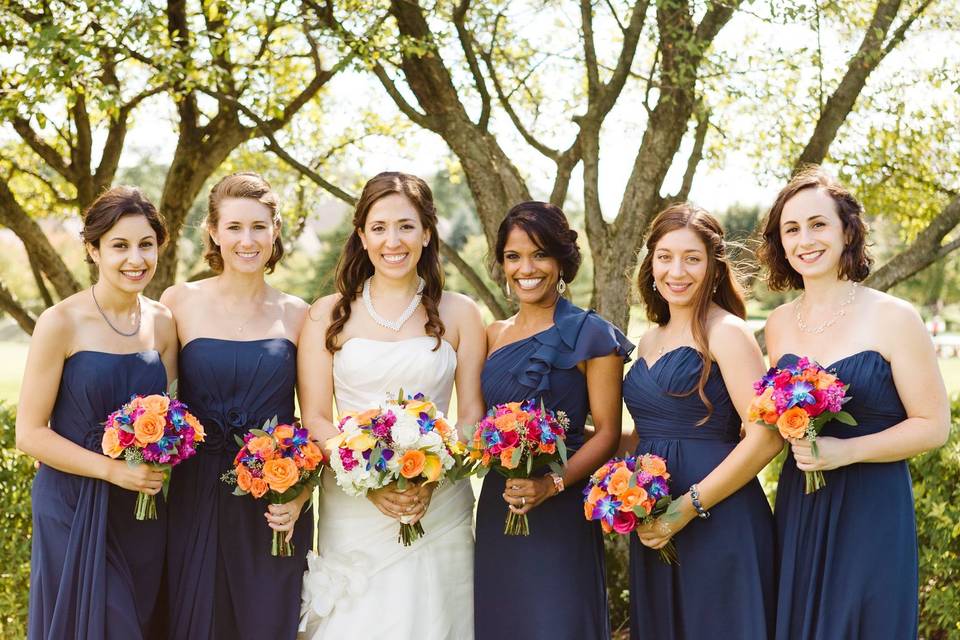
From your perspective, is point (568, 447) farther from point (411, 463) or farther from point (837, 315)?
point (837, 315)

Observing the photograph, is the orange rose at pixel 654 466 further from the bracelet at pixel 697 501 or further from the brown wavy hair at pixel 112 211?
the brown wavy hair at pixel 112 211

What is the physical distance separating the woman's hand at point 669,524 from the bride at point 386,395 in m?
0.99

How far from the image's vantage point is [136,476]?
161 inches

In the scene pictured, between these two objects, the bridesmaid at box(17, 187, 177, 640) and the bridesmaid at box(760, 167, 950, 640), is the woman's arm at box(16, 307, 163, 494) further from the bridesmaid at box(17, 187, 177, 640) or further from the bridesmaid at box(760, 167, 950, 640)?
the bridesmaid at box(760, 167, 950, 640)

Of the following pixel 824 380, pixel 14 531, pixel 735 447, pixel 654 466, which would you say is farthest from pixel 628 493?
pixel 14 531

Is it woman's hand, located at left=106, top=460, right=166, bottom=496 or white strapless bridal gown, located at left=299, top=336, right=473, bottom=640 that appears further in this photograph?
white strapless bridal gown, located at left=299, top=336, right=473, bottom=640

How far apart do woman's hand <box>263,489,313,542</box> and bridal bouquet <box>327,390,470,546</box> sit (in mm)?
448

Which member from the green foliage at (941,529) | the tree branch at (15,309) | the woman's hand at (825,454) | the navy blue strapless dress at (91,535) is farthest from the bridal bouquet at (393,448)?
the tree branch at (15,309)

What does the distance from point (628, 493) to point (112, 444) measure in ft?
7.12

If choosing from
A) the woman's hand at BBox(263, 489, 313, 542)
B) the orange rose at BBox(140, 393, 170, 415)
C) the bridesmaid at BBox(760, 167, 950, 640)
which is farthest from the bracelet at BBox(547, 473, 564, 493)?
the orange rose at BBox(140, 393, 170, 415)

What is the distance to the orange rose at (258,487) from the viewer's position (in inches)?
160

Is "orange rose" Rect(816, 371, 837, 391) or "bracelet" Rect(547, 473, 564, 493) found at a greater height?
"orange rose" Rect(816, 371, 837, 391)

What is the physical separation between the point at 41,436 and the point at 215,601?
1123 millimetres

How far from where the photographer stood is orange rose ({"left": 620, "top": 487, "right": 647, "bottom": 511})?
3.81m
